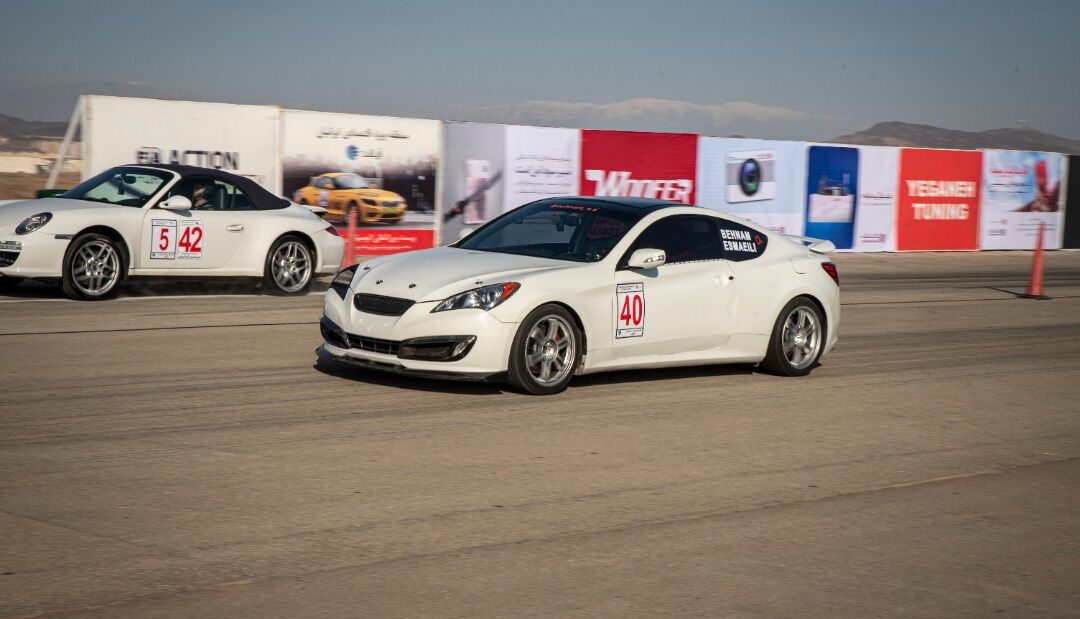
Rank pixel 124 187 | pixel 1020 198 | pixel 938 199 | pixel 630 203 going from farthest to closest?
pixel 1020 198, pixel 938 199, pixel 124 187, pixel 630 203

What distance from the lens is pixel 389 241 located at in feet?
67.8

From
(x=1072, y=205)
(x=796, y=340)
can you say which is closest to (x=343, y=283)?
(x=796, y=340)

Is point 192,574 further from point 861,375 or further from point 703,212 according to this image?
point 861,375

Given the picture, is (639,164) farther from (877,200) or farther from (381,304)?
(381,304)

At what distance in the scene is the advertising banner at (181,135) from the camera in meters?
17.9

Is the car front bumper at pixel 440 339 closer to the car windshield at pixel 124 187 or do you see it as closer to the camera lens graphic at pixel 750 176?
the car windshield at pixel 124 187

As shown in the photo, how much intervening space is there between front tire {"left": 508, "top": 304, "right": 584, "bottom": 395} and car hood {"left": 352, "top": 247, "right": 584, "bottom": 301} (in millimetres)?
335

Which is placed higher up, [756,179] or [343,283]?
[756,179]

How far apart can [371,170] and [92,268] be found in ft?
26.9

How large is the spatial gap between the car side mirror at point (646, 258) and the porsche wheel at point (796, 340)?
1570 mm

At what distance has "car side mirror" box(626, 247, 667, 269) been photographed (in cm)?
895

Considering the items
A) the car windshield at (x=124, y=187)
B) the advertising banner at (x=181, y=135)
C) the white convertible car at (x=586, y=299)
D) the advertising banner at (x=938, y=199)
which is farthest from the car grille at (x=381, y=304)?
the advertising banner at (x=938, y=199)

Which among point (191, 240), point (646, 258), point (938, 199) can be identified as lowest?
point (191, 240)

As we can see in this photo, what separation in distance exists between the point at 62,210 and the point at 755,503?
896 centimetres
